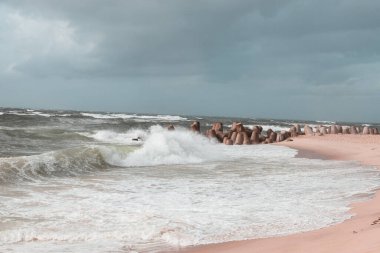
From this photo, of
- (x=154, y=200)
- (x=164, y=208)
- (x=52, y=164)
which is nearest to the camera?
(x=164, y=208)

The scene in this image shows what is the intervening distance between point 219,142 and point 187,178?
51.4 feet

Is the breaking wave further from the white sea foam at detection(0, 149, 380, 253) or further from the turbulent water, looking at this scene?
the white sea foam at detection(0, 149, 380, 253)

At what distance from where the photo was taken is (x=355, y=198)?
8.75 m

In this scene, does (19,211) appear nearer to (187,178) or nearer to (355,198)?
(187,178)

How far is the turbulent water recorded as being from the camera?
19.6ft

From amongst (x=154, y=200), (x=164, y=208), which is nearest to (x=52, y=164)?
(x=154, y=200)

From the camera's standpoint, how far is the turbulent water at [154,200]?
5988mm

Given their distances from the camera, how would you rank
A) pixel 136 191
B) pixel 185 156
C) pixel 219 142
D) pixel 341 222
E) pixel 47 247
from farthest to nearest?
pixel 219 142, pixel 185 156, pixel 136 191, pixel 341 222, pixel 47 247

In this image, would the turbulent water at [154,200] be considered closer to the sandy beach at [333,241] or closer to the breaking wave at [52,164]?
the breaking wave at [52,164]

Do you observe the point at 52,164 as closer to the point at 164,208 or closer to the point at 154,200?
the point at 154,200

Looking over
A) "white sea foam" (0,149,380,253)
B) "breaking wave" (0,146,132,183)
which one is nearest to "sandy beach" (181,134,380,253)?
"white sea foam" (0,149,380,253)

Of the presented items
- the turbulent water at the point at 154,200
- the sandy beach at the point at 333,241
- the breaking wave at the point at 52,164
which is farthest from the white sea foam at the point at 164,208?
the breaking wave at the point at 52,164

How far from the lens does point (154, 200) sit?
8.37 meters

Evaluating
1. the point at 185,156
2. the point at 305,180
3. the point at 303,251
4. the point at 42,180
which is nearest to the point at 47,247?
the point at 303,251
